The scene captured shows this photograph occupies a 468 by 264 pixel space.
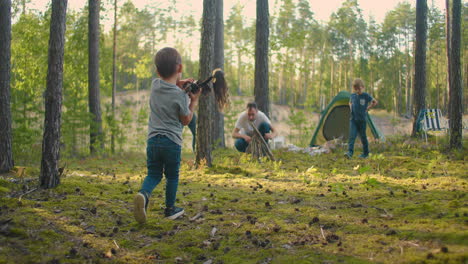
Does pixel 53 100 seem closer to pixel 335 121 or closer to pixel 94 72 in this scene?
pixel 94 72

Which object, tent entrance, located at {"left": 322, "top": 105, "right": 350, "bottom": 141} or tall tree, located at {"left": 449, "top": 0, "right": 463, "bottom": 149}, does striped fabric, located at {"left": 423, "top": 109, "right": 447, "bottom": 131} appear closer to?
tall tree, located at {"left": 449, "top": 0, "right": 463, "bottom": 149}

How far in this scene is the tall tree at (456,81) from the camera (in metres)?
9.40

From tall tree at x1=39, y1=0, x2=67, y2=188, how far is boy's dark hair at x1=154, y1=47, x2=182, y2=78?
5.70 ft

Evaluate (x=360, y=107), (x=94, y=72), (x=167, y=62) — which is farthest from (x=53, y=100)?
(x=94, y=72)

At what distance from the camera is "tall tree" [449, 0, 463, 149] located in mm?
9398

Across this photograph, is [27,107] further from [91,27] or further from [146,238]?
[146,238]

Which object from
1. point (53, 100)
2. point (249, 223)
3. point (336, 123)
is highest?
point (53, 100)

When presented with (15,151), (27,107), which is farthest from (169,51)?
(27,107)

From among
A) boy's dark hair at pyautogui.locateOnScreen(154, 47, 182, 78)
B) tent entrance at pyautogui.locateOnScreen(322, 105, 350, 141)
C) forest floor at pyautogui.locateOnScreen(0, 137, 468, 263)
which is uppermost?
boy's dark hair at pyautogui.locateOnScreen(154, 47, 182, 78)

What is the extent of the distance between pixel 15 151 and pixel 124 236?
8.99 meters

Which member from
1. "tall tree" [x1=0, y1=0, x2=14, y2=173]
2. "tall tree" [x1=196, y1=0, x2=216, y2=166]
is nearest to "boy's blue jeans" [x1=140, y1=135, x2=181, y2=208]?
"tall tree" [x1=196, y1=0, x2=216, y2=166]

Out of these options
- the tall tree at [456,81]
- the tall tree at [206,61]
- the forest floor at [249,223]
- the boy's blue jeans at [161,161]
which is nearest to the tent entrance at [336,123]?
the tall tree at [456,81]

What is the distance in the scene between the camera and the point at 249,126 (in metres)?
9.48

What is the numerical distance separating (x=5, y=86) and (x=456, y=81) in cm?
1050
